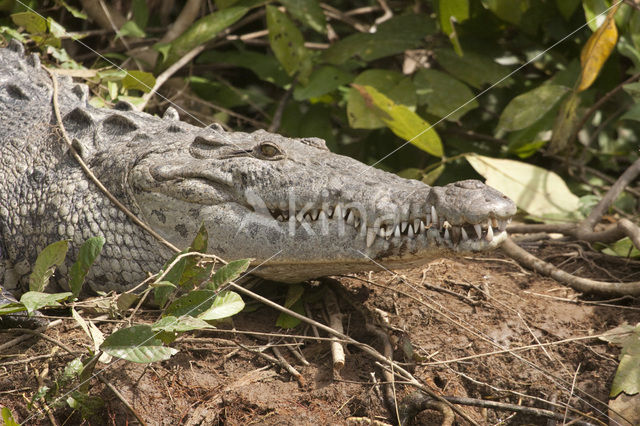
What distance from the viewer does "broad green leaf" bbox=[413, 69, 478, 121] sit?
4.19m

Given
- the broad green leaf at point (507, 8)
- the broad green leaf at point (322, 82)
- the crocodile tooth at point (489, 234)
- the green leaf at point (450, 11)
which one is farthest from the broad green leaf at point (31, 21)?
the crocodile tooth at point (489, 234)

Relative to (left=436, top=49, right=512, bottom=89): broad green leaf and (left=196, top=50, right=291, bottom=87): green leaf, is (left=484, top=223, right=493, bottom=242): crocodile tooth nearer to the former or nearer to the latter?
(left=436, top=49, right=512, bottom=89): broad green leaf

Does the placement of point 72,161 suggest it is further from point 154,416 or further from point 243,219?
point 154,416

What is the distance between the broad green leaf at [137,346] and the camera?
218cm

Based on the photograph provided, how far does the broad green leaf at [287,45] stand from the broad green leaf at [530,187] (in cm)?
121

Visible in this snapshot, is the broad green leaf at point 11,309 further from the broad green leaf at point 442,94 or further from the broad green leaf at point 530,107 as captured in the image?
the broad green leaf at point 530,107

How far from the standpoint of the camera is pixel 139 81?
4.03 m

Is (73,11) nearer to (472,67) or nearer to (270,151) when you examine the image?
(270,151)

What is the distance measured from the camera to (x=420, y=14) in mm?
4836

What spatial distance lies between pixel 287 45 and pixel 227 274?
2371 millimetres

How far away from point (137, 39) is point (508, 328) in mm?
3279

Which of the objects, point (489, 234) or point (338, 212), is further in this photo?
point (338, 212)

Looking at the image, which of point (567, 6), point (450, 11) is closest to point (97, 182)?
point (450, 11)

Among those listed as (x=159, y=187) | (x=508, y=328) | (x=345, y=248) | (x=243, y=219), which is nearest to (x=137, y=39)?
(x=159, y=187)
